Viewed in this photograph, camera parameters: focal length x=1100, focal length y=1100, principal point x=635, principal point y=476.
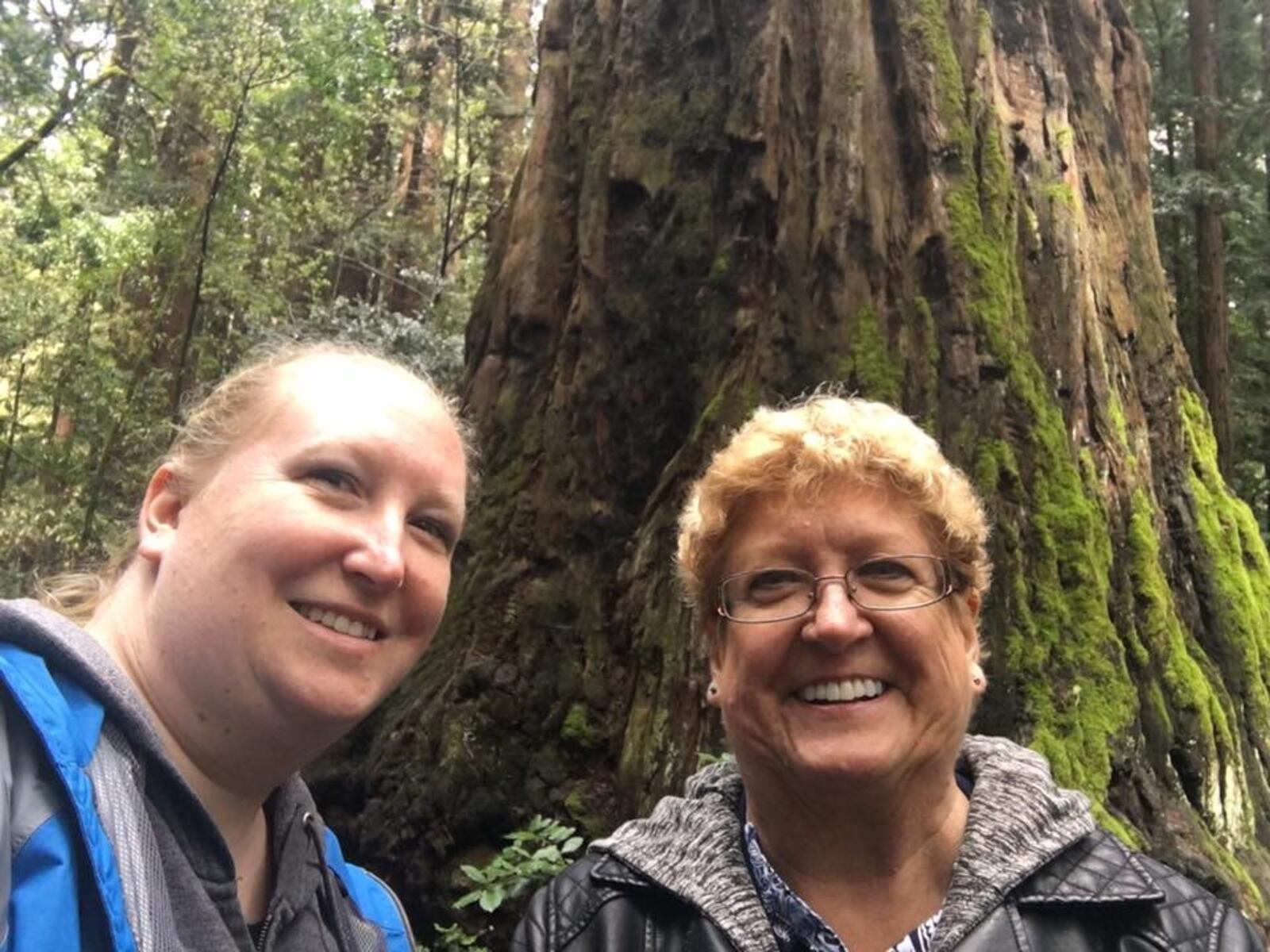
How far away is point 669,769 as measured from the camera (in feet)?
16.0

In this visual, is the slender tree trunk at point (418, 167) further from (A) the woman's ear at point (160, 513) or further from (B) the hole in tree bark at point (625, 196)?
(A) the woman's ear at point (160, 513)

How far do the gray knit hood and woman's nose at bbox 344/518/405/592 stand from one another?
0.69m

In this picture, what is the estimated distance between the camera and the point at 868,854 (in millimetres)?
2025

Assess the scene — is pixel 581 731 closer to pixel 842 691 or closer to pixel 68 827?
pixel 842 691

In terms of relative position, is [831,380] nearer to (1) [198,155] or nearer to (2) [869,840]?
(2) [869,840]

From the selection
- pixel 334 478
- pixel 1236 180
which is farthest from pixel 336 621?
pixel 1236 180

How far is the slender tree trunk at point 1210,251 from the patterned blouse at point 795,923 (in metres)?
11.7

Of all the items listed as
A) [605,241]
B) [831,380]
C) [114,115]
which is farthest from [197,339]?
[831,380]

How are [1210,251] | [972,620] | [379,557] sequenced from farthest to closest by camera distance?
[1210,251], [972,620], [379,557]

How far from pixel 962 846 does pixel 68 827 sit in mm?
1443

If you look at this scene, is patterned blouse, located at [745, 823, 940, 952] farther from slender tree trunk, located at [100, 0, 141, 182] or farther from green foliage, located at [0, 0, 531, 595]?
slender tree trunk, located at [100, 0, 141, 182]

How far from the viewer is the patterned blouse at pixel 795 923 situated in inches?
77.0

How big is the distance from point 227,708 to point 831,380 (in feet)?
13.2

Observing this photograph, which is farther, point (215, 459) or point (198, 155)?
point (198, 155)
